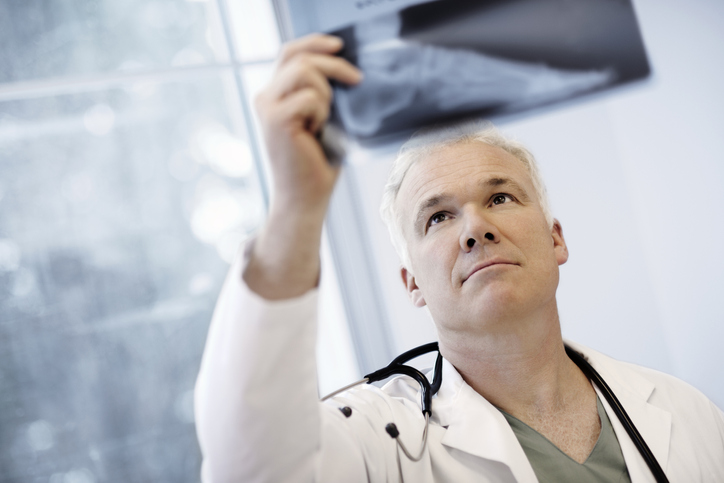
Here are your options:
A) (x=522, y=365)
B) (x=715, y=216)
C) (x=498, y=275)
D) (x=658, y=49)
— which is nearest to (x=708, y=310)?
(x=715, y=216)

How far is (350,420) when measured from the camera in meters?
0.88

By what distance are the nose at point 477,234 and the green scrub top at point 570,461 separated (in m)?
0.38

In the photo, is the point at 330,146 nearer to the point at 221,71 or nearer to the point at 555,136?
the point at 221,71

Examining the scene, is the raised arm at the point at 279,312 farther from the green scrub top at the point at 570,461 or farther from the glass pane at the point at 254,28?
the glass pane at the point at 254,28

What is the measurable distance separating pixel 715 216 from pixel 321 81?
1.76m

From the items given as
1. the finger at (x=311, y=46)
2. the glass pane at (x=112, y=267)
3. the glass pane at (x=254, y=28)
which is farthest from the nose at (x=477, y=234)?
the glass pane at (x=254, y=28)

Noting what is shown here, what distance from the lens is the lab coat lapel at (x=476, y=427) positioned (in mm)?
916

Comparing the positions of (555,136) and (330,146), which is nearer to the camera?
(330,146)

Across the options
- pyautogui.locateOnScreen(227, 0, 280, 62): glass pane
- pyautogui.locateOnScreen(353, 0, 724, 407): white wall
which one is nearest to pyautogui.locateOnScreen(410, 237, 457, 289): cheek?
pyautogui.locateOnScreen(353, 0, 724, 407): white wall

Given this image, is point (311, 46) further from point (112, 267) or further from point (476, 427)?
point (112, 267)

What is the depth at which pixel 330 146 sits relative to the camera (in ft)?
2.03

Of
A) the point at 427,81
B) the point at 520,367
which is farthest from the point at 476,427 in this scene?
the point at 427,81

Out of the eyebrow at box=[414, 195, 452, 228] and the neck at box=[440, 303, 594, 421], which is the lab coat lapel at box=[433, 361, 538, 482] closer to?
the neck at box=[440, 303, 594, 421]

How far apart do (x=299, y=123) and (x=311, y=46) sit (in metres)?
0.11
